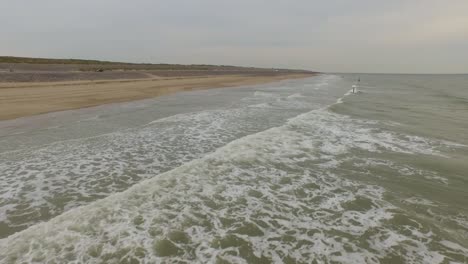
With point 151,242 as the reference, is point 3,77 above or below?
above

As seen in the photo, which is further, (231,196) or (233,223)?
(231,196)

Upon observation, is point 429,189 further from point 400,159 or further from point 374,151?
point 374,151

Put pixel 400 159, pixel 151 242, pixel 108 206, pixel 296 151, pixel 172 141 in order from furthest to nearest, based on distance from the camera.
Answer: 1. pixel 172 141
2. pixel 296 151
3. pixel 400 159
4. pixel 108 206
5. pixel 151 242

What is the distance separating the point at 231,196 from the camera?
719cm

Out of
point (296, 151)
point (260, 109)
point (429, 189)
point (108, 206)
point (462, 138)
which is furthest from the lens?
point (260, 109)

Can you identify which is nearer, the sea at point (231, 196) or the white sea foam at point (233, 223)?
the white sea foam at point (233, 223)

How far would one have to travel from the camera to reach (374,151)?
1103 cm

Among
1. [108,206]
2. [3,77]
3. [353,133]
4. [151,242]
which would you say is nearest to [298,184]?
[151,242]

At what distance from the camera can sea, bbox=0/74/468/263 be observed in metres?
5.09

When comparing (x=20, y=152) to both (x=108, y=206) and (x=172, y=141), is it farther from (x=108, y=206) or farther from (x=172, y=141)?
(x=108, y=206)

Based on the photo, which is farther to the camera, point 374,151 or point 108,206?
point 374,151

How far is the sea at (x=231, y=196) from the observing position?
5.09m

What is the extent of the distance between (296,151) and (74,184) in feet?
25.8

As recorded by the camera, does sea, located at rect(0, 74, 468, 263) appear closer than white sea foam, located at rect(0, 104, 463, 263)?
No
